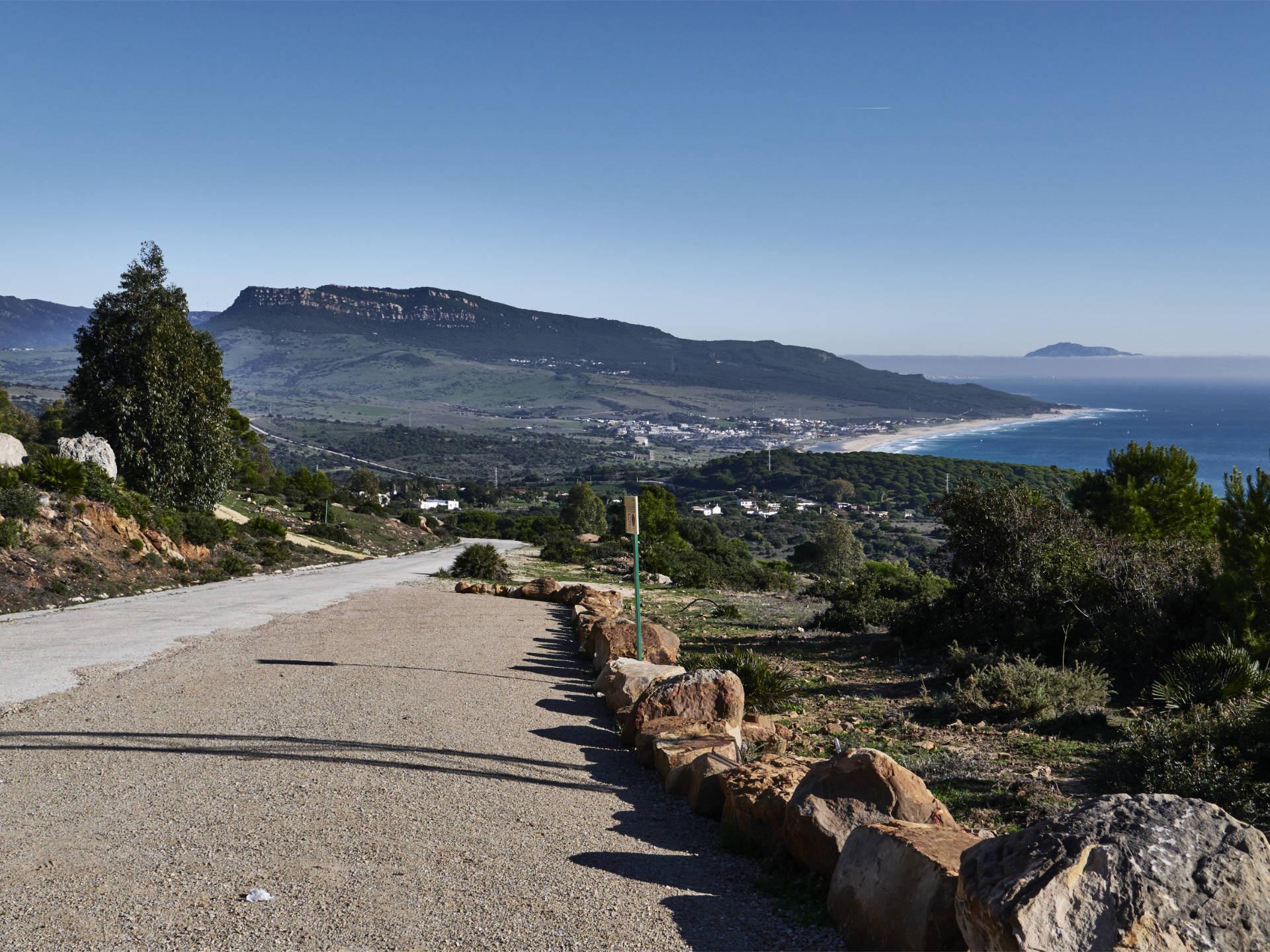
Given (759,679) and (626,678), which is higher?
(626,678)

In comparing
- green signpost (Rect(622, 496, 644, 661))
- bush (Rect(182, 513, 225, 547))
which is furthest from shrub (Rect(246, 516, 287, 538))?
green signpost (Rect(622, 496, 644, 661))

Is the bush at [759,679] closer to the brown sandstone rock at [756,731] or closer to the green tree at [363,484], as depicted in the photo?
the brown sandstone rock at [756,731]

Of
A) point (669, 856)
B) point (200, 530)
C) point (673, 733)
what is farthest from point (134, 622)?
point (669, 856)

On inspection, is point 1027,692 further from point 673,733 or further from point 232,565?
point 232,565

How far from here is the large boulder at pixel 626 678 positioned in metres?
9.64

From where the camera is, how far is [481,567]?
98.4ft

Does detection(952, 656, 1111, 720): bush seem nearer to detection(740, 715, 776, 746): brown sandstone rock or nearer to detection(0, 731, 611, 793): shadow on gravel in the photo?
detection(740, 715, 776, 746): brown sandstone rock

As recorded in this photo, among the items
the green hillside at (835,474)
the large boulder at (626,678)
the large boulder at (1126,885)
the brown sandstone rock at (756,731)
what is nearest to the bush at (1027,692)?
the brown sandstone rock at (756,731)

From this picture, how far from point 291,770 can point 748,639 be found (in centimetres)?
1106

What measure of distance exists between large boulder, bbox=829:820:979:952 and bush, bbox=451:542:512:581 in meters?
24.7

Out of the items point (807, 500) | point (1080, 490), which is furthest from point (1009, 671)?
point (807, 500)

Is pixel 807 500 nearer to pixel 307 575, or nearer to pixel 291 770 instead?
pixel 307 575

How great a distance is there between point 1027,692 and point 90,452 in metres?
24.5

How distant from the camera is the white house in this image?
8962 centimetres
